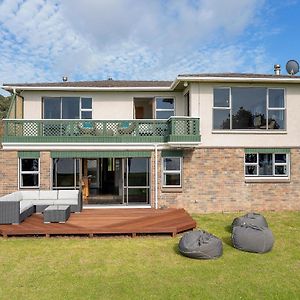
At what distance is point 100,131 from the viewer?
51.8 feet

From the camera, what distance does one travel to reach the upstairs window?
18188 mm

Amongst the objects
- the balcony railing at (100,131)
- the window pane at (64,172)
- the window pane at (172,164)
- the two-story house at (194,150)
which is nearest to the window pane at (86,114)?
the two-story house at (194,150)

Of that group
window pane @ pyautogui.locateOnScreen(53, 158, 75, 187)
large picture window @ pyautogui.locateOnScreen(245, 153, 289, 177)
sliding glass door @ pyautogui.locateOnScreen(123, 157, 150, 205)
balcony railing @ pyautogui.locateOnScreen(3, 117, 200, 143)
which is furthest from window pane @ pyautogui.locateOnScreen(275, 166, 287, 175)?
window pane @ pyautogui.locateOnScreen(53, 158, 75, 187)

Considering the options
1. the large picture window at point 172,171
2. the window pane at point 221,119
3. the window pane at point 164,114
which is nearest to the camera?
the large picture window at point 172,171

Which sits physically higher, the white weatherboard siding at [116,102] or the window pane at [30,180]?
the white weatherboard siding at [116,102]

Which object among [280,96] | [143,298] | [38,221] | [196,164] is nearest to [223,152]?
[196,164]

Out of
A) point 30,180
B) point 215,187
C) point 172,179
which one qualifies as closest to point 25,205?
point 30,180

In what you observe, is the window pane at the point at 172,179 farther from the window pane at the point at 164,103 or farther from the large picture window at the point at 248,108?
the window pane at the point at 164,103

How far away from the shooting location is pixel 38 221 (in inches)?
488

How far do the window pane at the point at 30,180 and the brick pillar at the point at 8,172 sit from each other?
0.34 meters

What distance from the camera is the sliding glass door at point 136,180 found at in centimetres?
1595

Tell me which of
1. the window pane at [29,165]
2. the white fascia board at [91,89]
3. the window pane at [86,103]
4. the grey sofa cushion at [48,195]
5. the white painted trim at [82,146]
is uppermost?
the white fascia board at [91,89]

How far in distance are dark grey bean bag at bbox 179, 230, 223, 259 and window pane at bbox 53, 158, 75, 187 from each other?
8.14 m

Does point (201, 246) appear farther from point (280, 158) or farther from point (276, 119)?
point (276, 119)
